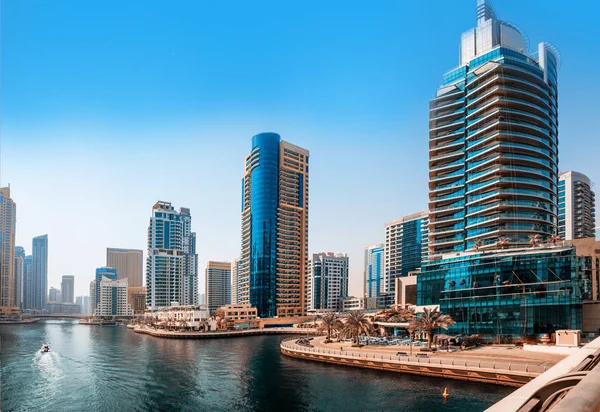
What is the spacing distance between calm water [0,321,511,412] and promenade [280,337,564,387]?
84.2 inches

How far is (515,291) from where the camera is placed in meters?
87.8

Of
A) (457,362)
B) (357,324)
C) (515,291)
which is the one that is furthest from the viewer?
(515,291)

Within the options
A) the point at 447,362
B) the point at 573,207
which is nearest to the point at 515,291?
the point at 447,362

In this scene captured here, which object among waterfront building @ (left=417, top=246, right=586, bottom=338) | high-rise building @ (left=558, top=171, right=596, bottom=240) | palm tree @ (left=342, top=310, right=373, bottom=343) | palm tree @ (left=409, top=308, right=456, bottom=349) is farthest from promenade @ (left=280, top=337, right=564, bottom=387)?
high-rise building @ (left=558, top=171, right=596, bottom=240)

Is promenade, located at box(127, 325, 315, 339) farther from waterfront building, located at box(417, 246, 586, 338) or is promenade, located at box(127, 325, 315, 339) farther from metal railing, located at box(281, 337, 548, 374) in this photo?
metal railing, located at box(281, 337, 548, 374)

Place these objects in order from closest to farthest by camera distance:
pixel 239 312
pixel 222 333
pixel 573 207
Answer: pixel 222 333, pixel 573 207, pixel 239 312

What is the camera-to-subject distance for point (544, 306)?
8369 cm

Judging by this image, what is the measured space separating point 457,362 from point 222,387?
32.3 meters

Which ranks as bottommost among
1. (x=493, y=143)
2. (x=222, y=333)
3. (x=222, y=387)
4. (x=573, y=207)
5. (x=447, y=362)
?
(x=222, y=333)

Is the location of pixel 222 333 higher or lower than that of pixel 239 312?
lower

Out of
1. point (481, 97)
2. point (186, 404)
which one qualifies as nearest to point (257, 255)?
point (481, 97)

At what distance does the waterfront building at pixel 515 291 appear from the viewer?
272 ft

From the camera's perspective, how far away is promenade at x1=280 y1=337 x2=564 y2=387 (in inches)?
2135

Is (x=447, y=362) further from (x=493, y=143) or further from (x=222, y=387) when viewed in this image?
(x=493, y=143)
